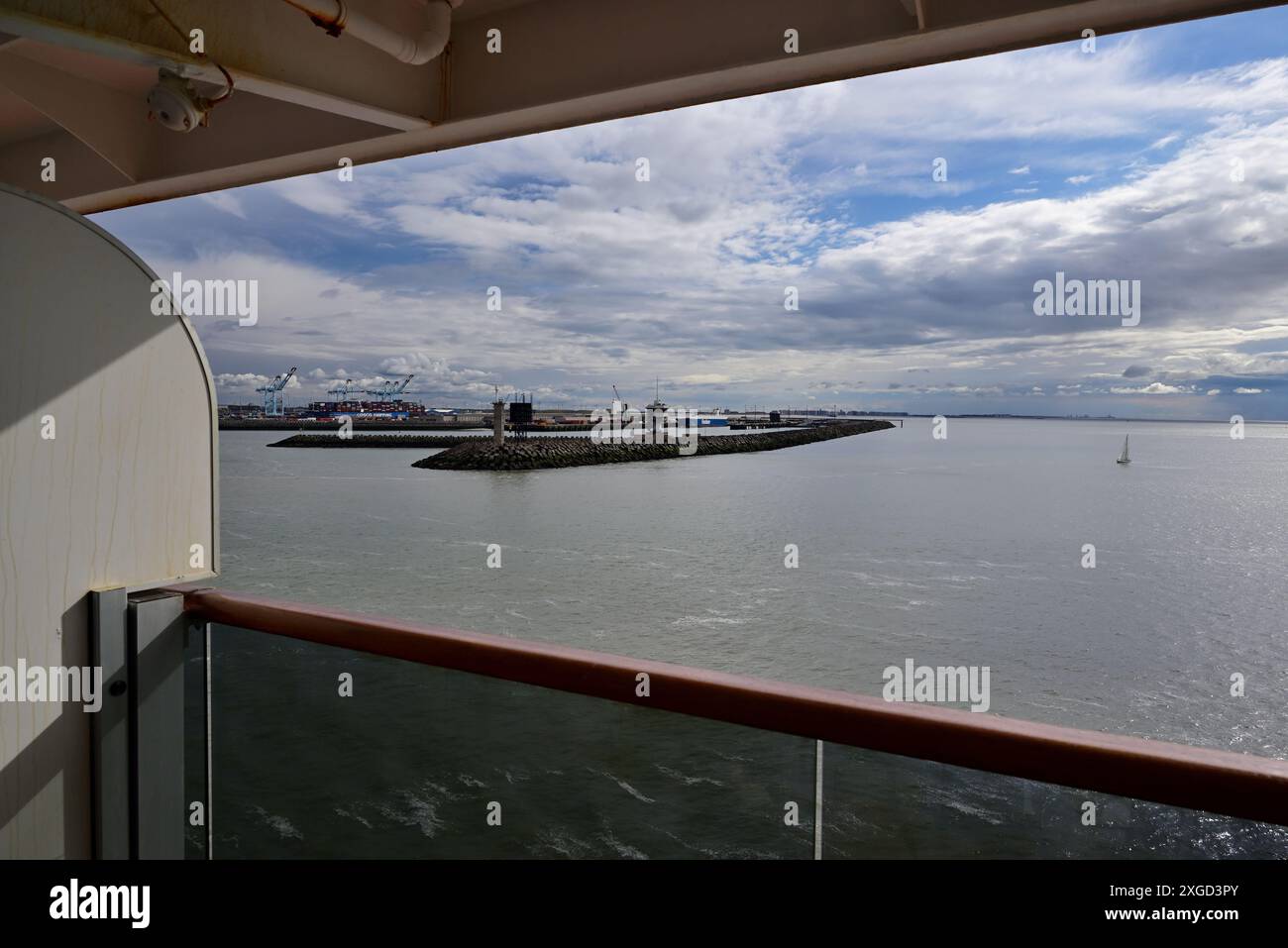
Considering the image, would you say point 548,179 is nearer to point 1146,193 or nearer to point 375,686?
point 1146,193

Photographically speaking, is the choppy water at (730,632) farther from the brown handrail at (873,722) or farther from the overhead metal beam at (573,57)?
the overhead metal beam at (573,57)

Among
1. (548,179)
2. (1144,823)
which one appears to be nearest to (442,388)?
(548,179)

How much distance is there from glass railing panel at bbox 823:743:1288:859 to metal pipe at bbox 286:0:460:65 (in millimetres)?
2122

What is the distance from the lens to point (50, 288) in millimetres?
1551

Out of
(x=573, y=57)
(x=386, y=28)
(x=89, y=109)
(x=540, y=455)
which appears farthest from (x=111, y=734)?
(x=540, y=455)

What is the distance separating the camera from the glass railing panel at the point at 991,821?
0.93m

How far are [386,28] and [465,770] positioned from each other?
84.5 inches

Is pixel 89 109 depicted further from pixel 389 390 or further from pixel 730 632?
pixel 389 390

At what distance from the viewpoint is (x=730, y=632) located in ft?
55.9

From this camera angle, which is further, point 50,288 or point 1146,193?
point 1146,193
